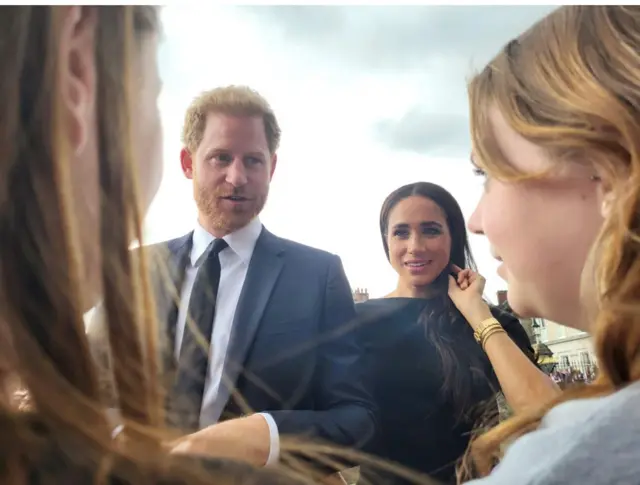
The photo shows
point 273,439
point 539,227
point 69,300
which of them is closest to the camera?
point 69,300

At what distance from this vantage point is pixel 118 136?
97 centimetres

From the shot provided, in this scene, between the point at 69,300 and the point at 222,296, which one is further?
the point at 222,296

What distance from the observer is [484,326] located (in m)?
1.11

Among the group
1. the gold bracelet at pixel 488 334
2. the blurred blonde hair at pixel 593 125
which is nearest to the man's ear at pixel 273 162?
the blurred blonde hair at pixel 593 125

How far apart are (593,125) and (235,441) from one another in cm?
78

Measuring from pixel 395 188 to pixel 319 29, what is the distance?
1.05 feet

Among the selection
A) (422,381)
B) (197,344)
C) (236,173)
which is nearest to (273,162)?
(236,173)

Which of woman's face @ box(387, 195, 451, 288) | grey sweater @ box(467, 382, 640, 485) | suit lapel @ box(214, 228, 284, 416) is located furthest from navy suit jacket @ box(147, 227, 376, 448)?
grey sweater @ box(467, 382, 640, 485)

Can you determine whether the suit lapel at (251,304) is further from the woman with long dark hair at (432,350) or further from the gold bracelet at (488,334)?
the gold bracelet at (488,334)

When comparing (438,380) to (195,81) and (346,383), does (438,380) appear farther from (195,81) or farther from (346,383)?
(195,81)

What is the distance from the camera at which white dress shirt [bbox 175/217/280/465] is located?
3.26 feet

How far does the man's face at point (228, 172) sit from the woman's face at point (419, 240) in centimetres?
25

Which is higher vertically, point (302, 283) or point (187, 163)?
point (187, 163)

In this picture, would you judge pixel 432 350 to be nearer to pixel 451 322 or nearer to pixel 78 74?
pixel 451 322
